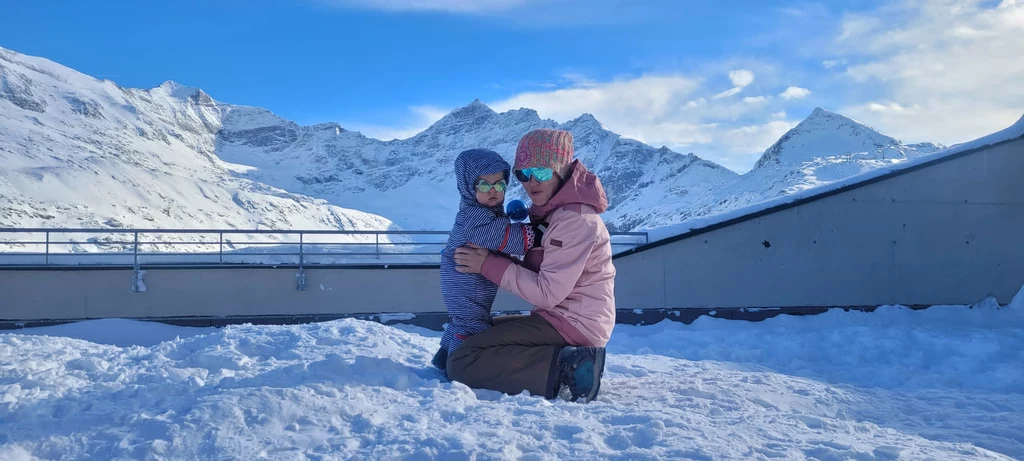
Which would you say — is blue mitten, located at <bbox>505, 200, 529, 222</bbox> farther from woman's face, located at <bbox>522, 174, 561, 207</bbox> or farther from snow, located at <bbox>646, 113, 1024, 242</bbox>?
snow, located at <bbox>646, 113, 1024, 242</bbox>

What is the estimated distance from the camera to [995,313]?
392 inches

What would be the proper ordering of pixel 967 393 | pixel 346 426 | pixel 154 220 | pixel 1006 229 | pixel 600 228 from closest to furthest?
pixel 346 426
pixel 600 228
pixel 967 393
pixel 1006 229
pixel 154 220

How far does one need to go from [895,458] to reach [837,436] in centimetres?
47

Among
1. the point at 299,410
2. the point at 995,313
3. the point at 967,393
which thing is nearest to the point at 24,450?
the point at 299,410

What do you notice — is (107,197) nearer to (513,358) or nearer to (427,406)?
(513,358)

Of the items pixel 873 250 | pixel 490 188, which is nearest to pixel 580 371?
pixel 490 188

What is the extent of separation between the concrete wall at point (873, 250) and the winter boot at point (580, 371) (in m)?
6.26

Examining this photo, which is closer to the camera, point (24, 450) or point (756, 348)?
point (24, 450)

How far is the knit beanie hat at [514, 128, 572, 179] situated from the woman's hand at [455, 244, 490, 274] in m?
0.55

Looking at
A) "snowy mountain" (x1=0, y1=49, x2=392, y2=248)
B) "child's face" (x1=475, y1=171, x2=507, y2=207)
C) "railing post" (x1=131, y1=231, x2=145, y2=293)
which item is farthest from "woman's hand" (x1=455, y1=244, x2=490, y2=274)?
"snowy mountain" (x1=0, y1=49, x2=392, y2=248)

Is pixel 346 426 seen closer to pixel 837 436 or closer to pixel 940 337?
pixel 837 436

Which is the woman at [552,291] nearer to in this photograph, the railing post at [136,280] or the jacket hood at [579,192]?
the jacket hood at [579,192]

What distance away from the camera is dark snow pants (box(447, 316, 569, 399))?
397 centimetres

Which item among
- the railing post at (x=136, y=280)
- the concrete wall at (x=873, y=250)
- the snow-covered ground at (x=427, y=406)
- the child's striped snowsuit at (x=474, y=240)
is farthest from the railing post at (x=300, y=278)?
the child's striped snowsuit at (x=474, y=240)
